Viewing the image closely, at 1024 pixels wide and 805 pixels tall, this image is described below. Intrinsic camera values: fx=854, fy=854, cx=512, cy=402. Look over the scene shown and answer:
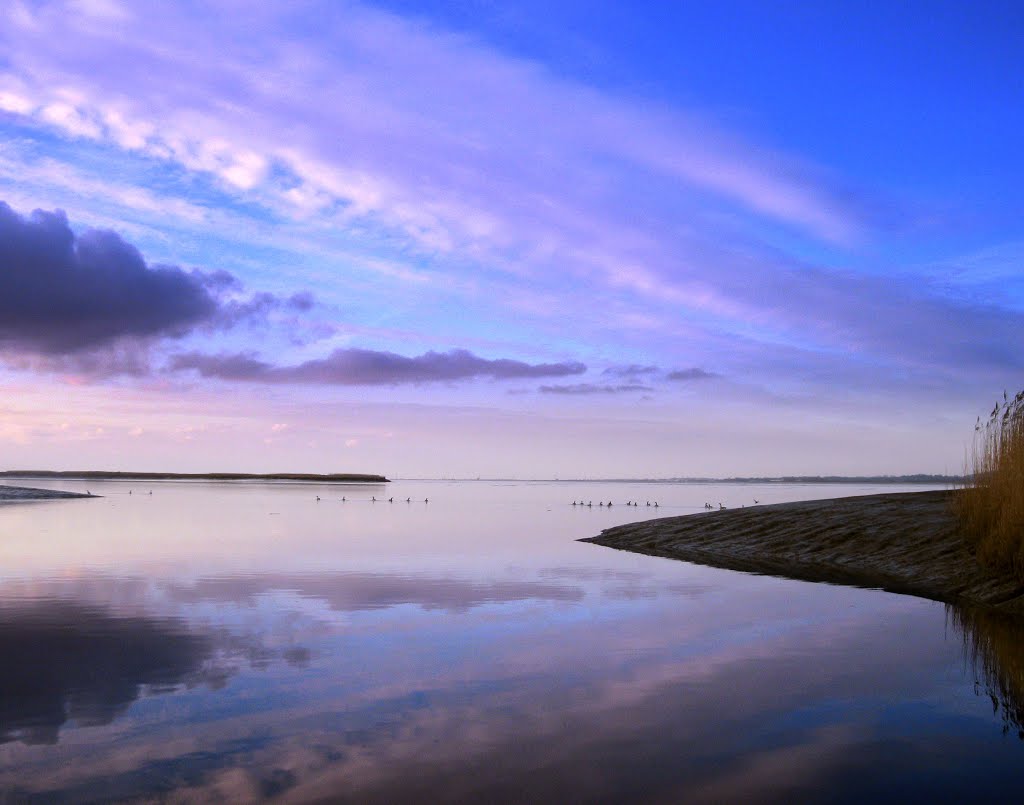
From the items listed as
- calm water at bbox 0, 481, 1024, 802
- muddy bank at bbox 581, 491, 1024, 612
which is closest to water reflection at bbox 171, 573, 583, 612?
Answer: calm water at bbox 0, 481, 1024, 802

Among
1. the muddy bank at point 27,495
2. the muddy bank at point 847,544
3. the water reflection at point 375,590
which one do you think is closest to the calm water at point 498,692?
the water reflection at point 375,590

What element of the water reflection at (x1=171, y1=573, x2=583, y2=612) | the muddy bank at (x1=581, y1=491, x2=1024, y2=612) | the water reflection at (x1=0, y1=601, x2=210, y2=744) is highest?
the muddy bank at (x1=581, y1=491, x2=1024, y2=612)

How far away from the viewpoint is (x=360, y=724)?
10398 mm

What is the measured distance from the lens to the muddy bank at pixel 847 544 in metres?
22.3

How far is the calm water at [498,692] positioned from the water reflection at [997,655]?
7cm

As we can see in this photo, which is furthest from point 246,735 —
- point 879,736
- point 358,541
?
point 358,541

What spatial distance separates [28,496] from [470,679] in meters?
101

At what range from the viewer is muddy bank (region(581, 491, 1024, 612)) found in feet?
73.0

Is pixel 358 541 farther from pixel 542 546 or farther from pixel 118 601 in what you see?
pixel 118 601

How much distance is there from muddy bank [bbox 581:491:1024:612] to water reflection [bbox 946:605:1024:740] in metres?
1.21

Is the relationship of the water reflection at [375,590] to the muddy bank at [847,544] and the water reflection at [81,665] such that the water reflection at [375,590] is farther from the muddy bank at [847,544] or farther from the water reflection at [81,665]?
the muddy bank at [847,544]

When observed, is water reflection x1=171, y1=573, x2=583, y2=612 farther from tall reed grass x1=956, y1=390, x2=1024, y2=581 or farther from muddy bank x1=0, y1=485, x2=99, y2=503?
muddy bank x1=0, y1=485, x2=99, y2=503

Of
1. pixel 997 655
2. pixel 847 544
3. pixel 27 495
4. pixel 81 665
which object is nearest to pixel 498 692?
pixel 81 665

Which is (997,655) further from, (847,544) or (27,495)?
(27,495)
